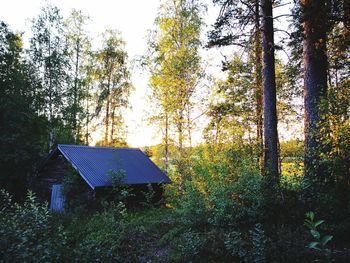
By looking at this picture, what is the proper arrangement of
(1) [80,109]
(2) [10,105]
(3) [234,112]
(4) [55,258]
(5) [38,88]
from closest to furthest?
(4) [55,258]
(3) [234,112]
(2) [10,105]
(5) [38,88]
(1) [80,109]

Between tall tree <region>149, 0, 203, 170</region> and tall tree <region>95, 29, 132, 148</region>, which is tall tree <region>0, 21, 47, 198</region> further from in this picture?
tall tree <region>149, 0, 203, 170</region>

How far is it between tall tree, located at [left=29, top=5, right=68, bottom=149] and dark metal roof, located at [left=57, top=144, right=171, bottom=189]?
18.3 feet

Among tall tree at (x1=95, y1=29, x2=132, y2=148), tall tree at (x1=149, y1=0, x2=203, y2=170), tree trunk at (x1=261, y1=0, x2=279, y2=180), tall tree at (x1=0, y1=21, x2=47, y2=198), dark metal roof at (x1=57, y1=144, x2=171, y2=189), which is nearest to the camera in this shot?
tree trunk at (x1=261, y1=0, x2=279, y2=180)

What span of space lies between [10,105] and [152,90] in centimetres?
878

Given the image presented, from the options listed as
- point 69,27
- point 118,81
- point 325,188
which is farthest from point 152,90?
point 325,188

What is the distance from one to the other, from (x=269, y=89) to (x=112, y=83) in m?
18.3

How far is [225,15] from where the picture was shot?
8914mm

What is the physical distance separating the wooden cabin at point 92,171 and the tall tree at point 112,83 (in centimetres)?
624

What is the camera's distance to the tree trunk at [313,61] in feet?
22.0

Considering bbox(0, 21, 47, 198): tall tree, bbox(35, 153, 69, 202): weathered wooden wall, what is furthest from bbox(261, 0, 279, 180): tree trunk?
bbox(0, 21, 47, 198): tall tree

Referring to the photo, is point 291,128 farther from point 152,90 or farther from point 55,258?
point 55,258

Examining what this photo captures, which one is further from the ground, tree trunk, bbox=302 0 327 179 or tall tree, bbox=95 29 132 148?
tall tree, bbox=95 29 132 148

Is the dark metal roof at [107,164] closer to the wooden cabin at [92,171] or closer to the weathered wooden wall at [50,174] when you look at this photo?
the wooden cabin at [92,171]

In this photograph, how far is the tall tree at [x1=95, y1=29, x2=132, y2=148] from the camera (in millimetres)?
24266
